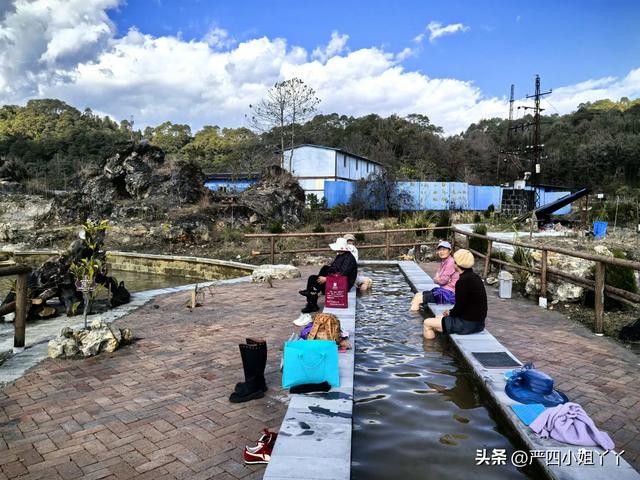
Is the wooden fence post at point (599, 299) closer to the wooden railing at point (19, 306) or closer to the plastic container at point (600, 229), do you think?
the wooden railing at point (19, 306)

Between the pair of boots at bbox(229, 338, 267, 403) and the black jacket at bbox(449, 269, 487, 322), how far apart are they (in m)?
2.57

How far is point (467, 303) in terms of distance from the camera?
217 inches

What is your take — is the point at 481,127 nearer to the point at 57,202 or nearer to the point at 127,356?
the point at 57,202

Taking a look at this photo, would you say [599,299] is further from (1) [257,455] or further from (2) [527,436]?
(1) [257,455]

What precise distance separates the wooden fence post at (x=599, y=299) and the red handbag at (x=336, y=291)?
11.4 feet

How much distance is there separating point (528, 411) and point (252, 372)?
2.26 m

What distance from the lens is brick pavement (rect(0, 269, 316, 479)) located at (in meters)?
3.00

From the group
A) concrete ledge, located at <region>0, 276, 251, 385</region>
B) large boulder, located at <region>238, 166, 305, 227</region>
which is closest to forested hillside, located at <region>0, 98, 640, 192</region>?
large boulder, located at <region>238, 166, 305, 227</region>

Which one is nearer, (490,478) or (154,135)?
(490,478)

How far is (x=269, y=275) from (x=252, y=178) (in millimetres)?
22121

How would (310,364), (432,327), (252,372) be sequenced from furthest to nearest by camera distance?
(432,327) → (252,372) → (310,364)

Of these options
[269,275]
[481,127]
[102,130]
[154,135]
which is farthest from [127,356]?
[481,127]

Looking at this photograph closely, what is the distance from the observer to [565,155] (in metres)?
44.7

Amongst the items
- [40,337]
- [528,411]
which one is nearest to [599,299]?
[528,411]
